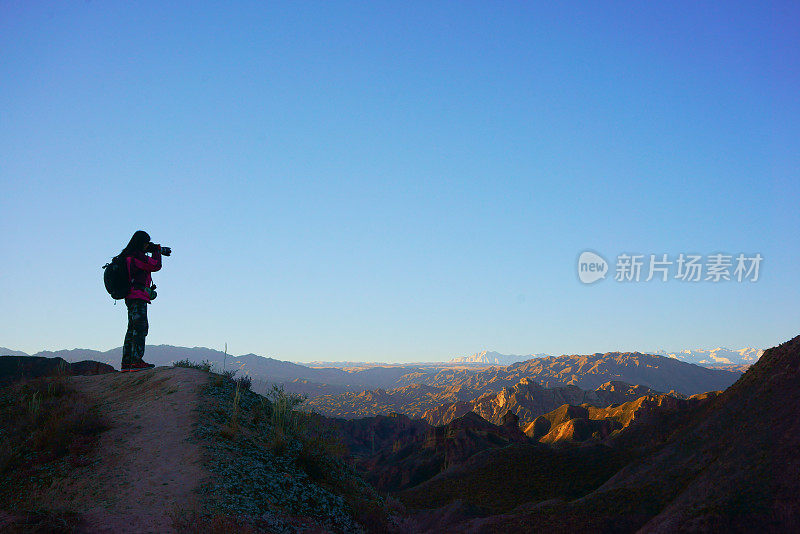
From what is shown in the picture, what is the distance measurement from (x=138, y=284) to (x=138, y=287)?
0.09m

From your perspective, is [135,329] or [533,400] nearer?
[135,329]

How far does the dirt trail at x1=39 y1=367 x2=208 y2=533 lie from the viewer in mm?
6934

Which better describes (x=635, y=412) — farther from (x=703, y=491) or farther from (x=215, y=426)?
(x=215, y=426)

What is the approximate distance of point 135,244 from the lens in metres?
14.2

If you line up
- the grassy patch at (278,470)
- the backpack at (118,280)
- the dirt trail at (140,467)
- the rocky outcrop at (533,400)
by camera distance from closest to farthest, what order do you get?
the dirt trail at (140,467) < the grassy patch at (278,470) < the backpack at (118,280) < the rocky outcrop at (533,400)

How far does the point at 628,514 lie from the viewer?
17875mm

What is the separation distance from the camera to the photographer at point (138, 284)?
1399cm

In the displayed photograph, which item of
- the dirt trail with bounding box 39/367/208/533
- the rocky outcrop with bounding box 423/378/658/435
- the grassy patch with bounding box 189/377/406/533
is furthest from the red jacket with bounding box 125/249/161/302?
the rocky outcrop with bounding box 423/378/658/435

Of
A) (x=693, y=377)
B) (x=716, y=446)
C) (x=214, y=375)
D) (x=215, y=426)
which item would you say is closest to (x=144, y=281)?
(x=214, y=375)

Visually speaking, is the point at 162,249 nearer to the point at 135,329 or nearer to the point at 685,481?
the point at 135,329

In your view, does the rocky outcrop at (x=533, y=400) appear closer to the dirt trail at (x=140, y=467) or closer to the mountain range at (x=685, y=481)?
the mountain range at (x=685, y=481)

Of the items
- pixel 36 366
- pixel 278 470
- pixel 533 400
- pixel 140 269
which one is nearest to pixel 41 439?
pixel 278 470

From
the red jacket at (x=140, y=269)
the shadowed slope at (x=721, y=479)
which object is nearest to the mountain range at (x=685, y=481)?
the shadowed slope at (x=721, y=479)

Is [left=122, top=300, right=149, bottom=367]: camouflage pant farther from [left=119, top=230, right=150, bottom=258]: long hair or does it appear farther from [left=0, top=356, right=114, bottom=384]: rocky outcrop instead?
[left=0, top=356, right=114, bottom=384]: rocky outcrop
